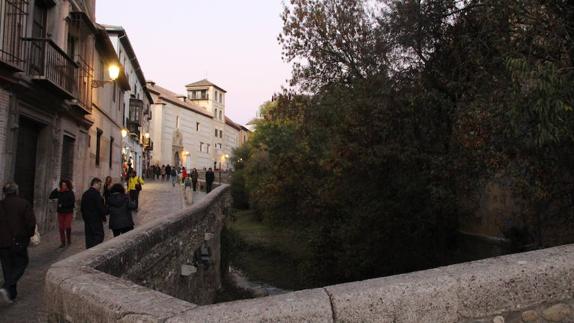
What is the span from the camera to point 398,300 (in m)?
2.53

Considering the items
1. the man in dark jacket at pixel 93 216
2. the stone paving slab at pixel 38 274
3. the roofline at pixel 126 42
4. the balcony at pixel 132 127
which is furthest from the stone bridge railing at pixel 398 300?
the balcony at pixel 132 127

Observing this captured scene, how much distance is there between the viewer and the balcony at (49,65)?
1043 cm

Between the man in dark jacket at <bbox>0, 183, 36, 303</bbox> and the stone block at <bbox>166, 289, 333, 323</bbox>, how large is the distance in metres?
4.30

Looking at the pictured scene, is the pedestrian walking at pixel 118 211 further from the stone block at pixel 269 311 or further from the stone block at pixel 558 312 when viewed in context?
the stone block at pixel 558 312

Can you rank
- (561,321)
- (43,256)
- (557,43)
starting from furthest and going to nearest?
(43,256) < (557,43) < (561,321)

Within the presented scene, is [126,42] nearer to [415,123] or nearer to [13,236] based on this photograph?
[415,123]

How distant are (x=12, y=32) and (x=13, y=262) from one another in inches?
240

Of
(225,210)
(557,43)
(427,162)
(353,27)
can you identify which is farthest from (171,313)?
(353,27)

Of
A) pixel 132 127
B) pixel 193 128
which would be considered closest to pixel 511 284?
pixel 132 127

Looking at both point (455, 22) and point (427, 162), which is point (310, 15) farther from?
point (427, 162)

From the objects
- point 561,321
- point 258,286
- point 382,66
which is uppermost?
point 382,66

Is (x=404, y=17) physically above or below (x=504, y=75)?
above

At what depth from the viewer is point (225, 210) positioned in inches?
670

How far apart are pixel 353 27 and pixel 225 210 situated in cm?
822
